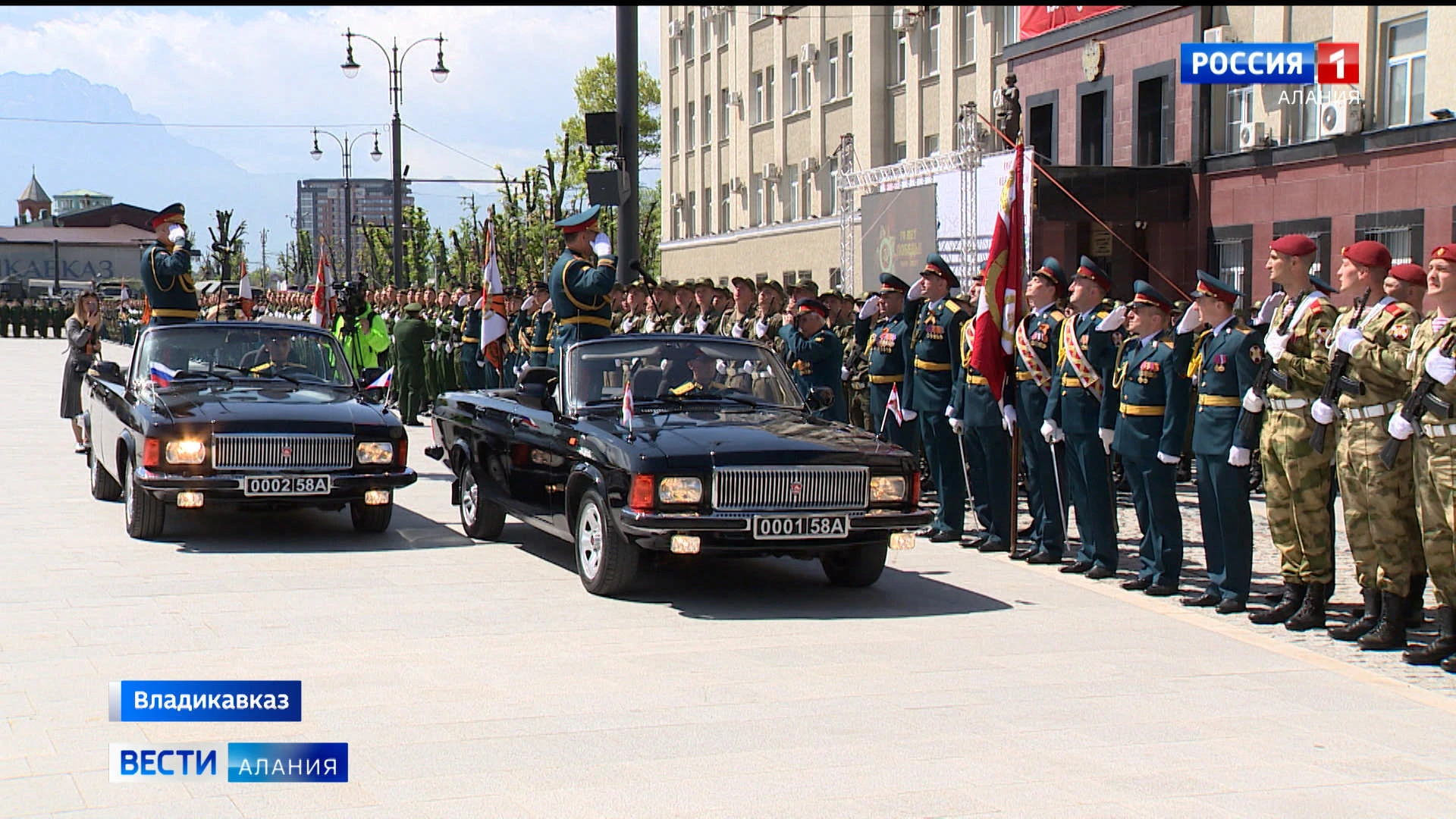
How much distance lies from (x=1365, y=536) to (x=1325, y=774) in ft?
9.33

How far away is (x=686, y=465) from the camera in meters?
9.16

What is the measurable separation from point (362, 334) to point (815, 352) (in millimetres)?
8816

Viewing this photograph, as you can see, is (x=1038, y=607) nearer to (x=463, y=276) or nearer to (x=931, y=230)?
(x=931, y=230)

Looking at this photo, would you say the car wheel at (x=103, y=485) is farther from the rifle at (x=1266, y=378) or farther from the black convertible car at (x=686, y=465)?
the rifle at (x=1266, y=378)

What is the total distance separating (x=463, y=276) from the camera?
65.6 meters

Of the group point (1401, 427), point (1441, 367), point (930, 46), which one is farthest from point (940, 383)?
point (930, 46)

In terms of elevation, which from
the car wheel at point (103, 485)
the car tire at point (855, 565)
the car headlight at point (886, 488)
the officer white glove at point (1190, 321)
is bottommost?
the car tire at point (855, 565)

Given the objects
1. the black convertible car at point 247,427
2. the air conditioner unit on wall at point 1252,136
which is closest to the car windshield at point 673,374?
the black convertible car at point 247,427

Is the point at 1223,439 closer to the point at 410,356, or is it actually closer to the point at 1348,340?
the point at 1348,340

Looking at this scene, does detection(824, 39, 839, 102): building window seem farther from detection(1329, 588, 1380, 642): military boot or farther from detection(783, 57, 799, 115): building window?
detection(1329, 588, 1380, 642): military boot

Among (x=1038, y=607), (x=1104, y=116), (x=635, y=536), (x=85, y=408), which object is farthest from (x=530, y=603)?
(x=1104, y=116)

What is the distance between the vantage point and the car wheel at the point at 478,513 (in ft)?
39.1

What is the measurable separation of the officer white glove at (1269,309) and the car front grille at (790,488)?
230cm

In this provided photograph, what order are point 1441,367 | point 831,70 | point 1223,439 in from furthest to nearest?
point 831,70, point 1223,439, point 1441,367
